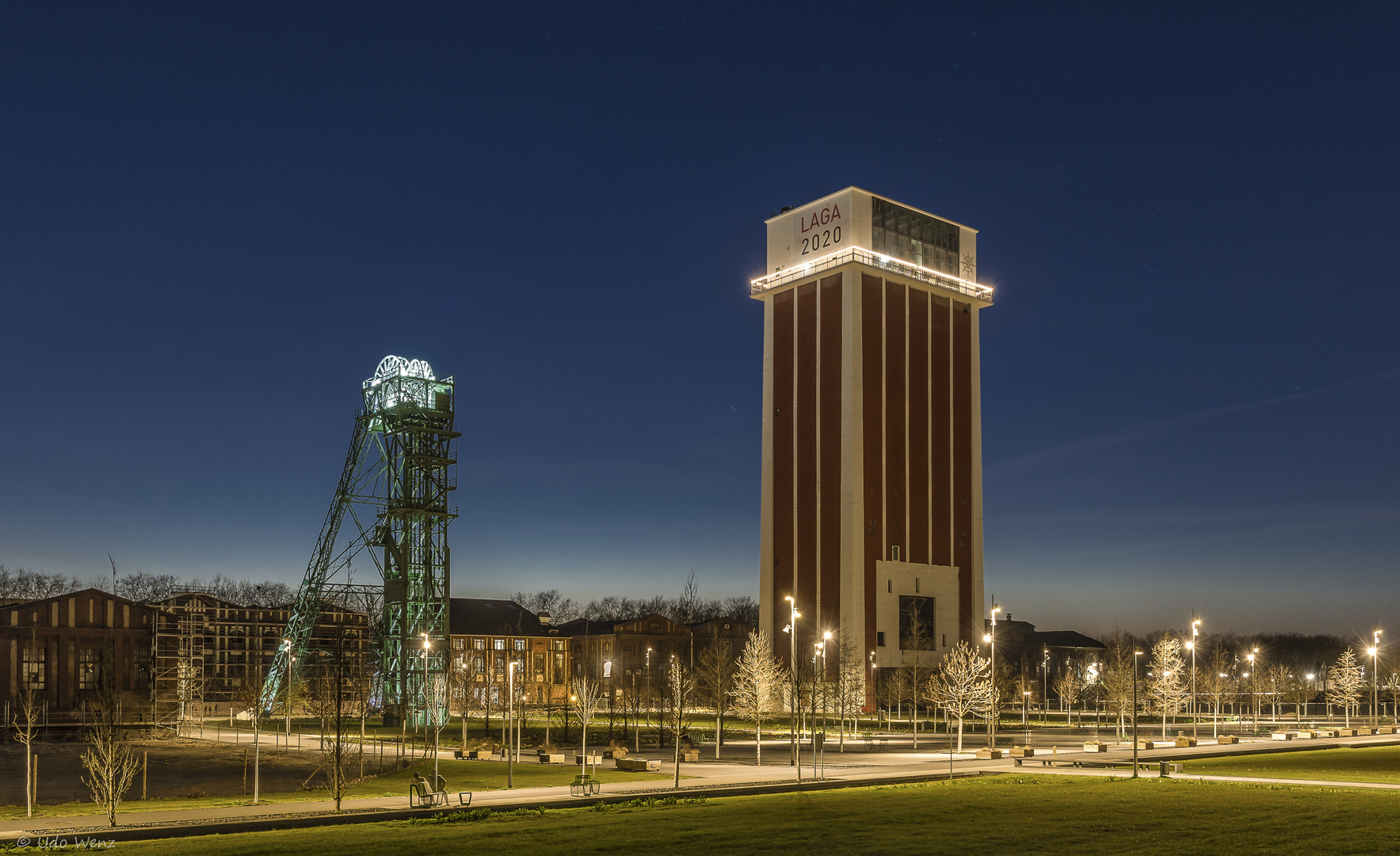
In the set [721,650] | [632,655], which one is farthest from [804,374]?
[632,655]

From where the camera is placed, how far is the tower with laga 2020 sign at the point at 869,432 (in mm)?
105750

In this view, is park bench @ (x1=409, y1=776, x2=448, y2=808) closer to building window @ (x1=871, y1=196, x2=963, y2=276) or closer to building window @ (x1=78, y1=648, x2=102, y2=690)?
building window @ (x1=78, y1=648, x2=102, y2=690)

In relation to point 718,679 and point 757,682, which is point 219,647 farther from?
point 718,679

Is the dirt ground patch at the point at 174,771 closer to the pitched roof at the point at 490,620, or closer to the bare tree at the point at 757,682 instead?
the bare tree at the point at 757,682

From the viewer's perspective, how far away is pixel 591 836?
28.5m

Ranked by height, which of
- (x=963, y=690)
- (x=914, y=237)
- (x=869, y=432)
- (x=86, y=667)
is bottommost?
(x=86, y=667)

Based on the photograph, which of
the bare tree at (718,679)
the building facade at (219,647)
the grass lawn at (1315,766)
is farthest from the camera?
the building facade at (219,647)

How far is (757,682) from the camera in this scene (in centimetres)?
7762

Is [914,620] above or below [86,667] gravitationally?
above

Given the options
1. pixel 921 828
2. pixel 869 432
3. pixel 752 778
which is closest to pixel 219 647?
pixel 869 432

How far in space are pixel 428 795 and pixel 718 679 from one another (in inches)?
1085

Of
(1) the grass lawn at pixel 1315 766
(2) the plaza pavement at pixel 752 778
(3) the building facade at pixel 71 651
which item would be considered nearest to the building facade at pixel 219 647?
(3) the building facade at pixel 71 651

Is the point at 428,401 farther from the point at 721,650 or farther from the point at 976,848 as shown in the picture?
the point at 976,848

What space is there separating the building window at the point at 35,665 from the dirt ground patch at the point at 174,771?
13.8 metres
